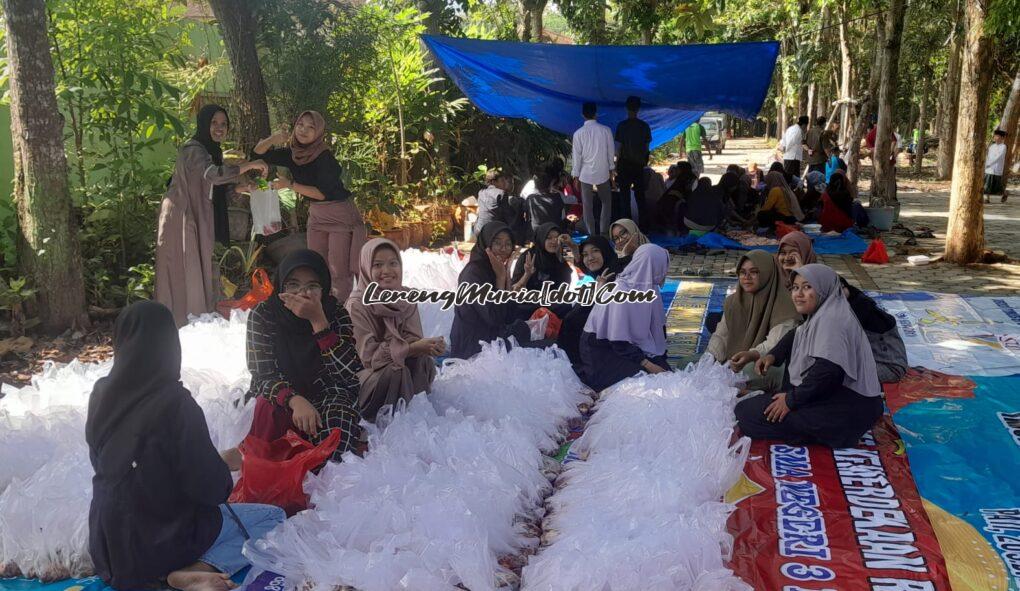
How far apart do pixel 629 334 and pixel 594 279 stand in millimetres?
953

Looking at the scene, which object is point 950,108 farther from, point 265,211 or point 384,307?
point 384,307

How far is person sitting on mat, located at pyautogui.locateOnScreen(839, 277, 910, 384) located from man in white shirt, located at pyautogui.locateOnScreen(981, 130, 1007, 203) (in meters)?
10.2

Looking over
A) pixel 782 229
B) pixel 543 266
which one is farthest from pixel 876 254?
pixel 543 266

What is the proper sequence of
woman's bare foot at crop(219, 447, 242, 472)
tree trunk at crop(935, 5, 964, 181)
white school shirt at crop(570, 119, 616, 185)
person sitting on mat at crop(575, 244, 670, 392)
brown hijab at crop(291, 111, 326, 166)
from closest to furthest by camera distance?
woman's bare foot at crop(219, 447, 242, 472) < person sitting on mat at crop(575, 244, 670, 392) < brown hijab at crop(291, 111, 326, 166) < white school shirt at crop(570, 119, 616, 185) < tree trunk at crop(935, 5, 964, 181)

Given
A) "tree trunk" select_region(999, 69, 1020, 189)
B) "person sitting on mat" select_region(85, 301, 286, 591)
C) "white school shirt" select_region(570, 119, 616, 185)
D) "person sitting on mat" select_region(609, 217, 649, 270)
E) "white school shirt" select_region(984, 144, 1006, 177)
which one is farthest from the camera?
"tree trunk" select_region(999, 69, 1020, 189)

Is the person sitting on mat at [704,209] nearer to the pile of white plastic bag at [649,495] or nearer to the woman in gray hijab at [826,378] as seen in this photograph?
the pile of white plastic bag at [649,495]

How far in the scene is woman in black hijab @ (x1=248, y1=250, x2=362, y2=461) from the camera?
3.05 meters

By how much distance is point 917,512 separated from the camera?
2.83 metres

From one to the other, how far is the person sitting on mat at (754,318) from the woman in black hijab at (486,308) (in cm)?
114

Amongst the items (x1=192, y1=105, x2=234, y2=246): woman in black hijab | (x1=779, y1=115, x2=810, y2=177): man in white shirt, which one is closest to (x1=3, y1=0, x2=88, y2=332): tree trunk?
(x1=192, y1=105, x2=234, y2=246): woman in black hijab

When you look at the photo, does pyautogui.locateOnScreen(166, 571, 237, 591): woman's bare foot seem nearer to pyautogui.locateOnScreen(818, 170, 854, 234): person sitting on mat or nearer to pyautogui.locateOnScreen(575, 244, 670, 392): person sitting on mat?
pyautogui.locateOnScreen(575, 244, 670, 392): person sitting on mat

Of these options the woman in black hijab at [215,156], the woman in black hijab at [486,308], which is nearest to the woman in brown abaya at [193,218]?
the woman in black hijab at [215,156]

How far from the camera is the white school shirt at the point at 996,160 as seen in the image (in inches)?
506

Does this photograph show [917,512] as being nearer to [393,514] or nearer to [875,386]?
[875,386]
